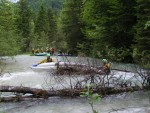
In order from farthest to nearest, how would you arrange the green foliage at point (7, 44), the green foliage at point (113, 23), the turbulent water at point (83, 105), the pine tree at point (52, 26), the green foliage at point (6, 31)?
the pine tree at point (52, 26) → the green foliage at point (6, 31) → the green foliage at point (7, 44) → the green foliage at point (113, 23) → the turbulent water at point (83, 105)

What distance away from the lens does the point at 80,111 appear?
1081 cm

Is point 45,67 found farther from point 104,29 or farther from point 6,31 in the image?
point 6,31

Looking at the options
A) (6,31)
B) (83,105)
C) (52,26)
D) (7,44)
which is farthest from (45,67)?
(52,26)

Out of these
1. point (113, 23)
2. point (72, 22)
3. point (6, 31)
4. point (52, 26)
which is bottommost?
point (6, 31)

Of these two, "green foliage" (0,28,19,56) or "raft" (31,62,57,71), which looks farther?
"green foliage" (0,28,19,56)

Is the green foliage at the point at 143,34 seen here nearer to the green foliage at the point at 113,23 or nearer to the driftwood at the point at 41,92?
the green foliage at the point at 113,23

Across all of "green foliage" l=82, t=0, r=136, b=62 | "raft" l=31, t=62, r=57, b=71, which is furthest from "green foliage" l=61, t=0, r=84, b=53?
"raft" l=31, t=62, r=57, b=71

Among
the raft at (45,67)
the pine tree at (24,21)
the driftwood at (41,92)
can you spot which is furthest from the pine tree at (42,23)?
the driftwood at (41,92)

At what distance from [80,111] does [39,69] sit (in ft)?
36.7

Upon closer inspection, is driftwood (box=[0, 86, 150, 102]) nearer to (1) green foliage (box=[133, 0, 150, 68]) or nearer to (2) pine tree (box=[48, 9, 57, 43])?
(1) green foliage (box=[133, 0, 150, 68])

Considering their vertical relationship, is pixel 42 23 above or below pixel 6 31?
above

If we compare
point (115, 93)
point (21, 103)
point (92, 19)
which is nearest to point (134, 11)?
point (92, 19)

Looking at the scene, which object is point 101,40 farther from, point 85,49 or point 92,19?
point 85,49

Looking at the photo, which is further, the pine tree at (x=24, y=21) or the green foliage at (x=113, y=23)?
the pine tree at (x=24, y=21)
